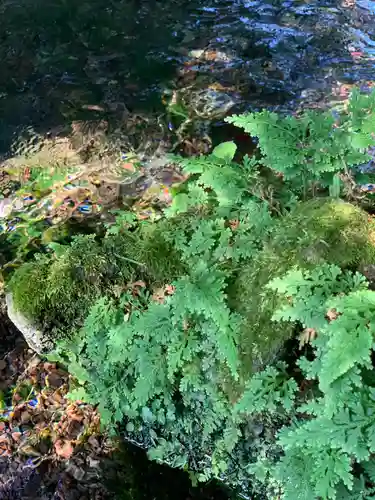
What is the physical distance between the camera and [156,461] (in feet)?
12.7

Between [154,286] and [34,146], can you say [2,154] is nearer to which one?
[34,146]

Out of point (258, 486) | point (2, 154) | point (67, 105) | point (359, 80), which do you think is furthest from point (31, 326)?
point (359, 80)

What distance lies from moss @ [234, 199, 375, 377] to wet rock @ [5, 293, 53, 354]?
1.50 m

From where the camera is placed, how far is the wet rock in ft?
12.4

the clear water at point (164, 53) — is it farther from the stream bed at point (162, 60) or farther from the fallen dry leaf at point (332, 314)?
the fallen dry leaf at point (332, 314)

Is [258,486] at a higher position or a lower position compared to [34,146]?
lower

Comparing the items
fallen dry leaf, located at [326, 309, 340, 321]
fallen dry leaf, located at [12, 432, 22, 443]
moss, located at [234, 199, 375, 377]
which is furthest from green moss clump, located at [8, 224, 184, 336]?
fallen dry leaf, located at [326, 309, 340, 321]

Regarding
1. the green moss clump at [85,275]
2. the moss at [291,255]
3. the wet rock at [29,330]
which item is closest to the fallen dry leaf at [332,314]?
the moss at [291,255]

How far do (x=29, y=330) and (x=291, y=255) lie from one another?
1.97 metres

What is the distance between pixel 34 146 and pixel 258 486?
429 cm

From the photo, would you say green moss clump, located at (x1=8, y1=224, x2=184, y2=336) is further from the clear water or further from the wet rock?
the clear water

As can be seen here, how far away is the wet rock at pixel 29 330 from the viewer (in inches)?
149

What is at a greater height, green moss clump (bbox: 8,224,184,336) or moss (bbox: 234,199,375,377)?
moss (bbox: 234,199,375,377)

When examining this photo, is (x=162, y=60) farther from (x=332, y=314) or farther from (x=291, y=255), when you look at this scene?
(x=332, y=314)
